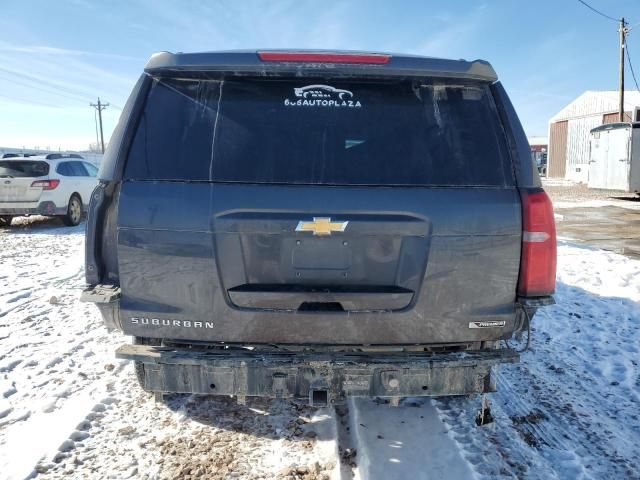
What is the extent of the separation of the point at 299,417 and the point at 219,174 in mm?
1837

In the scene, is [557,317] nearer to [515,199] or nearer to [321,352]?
[515,199]

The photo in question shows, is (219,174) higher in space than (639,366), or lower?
higher

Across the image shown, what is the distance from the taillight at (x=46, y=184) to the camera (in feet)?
37.2

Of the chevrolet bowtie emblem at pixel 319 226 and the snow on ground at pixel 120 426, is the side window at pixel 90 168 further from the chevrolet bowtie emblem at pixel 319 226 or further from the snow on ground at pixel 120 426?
the chevrolet bowtie emblem at pixel 319 226

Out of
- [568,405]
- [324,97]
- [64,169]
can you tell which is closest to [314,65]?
[324,97]

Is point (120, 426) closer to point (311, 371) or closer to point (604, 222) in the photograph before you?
point (311, 371)

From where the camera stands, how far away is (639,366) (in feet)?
13.5

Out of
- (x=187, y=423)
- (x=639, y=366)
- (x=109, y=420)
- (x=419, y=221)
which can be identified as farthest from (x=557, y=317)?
(x=109, y=420)

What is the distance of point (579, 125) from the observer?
119 feet

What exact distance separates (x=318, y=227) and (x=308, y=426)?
1.57m

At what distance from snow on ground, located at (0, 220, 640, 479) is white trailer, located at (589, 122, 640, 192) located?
16.2 m

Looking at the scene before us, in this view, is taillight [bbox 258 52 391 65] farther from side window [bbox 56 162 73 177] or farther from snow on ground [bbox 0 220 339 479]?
side window [bbox 56 162 73 177]

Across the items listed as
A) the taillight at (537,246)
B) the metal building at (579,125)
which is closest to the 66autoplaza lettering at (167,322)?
the taillight at (537,246)

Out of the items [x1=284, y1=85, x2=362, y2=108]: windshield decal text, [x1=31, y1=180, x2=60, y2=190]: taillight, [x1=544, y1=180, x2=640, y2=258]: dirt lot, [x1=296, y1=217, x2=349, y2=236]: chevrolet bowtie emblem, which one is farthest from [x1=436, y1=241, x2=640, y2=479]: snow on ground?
[x1=31, y1=180, x2=60, y2=190]: taillight
